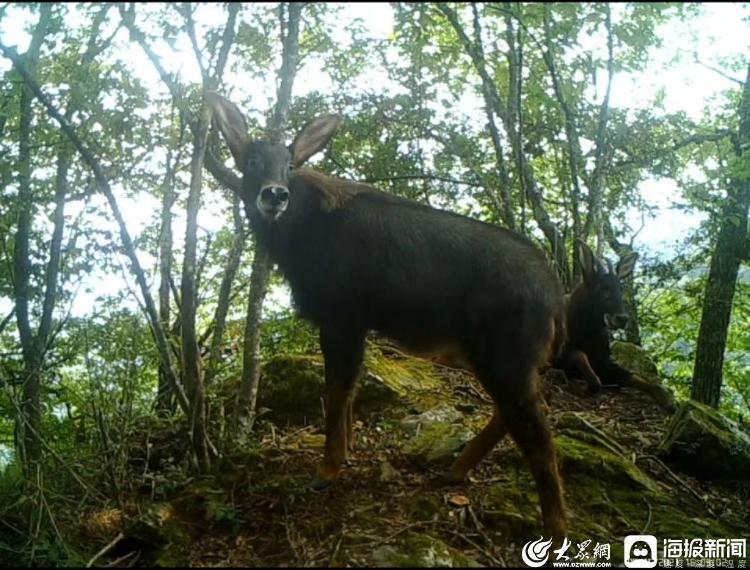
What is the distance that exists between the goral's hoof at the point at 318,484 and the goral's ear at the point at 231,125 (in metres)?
2.55

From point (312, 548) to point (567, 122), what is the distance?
5633 mm

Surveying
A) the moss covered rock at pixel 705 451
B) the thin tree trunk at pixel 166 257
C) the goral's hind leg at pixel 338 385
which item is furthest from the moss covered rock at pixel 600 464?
the thin tree trunk at pixel 166 257

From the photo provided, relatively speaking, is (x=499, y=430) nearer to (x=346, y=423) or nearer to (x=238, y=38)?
(x=346, y=423)

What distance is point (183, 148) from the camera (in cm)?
602

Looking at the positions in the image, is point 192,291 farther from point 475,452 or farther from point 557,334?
point 557,334

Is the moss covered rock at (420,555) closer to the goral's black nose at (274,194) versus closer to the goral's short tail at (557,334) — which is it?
the goral's short tail at (557,334)

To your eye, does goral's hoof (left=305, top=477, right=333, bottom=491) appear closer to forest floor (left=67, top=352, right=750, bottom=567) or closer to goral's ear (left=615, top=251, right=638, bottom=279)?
forest floor (left=67, top=352, right=750, bottom=567)

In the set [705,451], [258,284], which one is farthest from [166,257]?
[705,451]

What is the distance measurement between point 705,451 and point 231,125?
522cm

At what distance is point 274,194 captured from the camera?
17.5 feet

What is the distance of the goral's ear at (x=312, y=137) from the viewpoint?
596 centimetres

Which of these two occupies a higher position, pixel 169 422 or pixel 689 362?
pixel 689 362

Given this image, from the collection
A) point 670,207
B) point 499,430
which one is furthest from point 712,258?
point 499,430

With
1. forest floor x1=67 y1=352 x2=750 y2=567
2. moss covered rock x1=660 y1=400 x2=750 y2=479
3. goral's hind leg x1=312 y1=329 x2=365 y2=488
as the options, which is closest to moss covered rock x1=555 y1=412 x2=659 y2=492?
forest floor x1=67 y1=352 x2=750 y2=567
